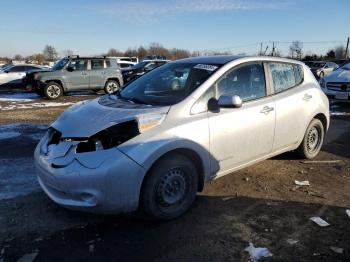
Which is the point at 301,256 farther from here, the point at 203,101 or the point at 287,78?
the point at 287,78

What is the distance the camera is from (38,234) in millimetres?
3998

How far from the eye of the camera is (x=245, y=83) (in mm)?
5086

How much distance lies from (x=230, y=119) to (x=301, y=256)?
1.71m

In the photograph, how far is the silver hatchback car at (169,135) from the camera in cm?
384

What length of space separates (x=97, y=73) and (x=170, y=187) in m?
14.8

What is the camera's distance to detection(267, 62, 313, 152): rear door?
5.47 m

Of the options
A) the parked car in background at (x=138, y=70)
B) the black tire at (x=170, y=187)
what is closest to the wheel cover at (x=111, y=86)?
the parked car in background at (x=138, y=70)

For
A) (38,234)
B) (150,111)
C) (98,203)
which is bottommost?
(38,234)

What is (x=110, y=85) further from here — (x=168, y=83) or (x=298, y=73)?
(x=168, y=83)

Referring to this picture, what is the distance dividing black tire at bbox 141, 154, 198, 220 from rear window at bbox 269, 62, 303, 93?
1919mm

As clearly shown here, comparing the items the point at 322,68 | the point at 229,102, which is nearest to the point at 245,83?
the point at 229,102

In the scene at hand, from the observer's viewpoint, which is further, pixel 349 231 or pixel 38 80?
pixel 38 80

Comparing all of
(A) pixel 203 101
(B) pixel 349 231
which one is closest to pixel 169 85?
(A) pixel 203 101

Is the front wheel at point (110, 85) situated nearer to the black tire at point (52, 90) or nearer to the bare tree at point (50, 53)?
the black tire at point (52, 90)
